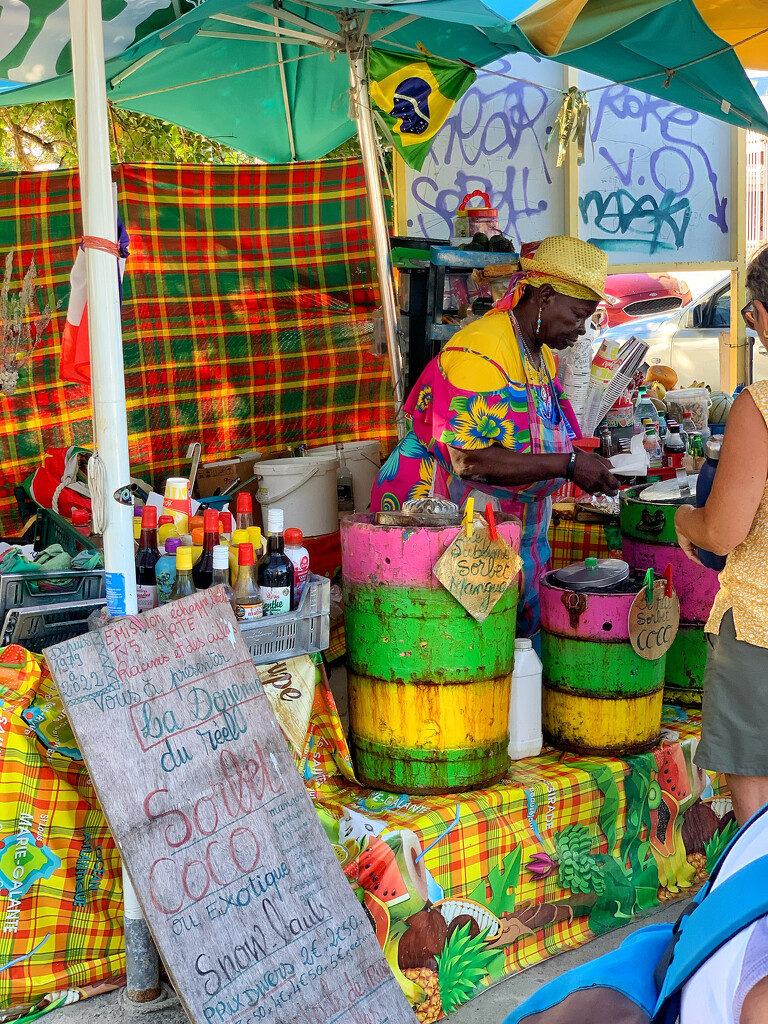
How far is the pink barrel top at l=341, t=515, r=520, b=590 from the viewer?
2822mm

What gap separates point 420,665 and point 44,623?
110cm

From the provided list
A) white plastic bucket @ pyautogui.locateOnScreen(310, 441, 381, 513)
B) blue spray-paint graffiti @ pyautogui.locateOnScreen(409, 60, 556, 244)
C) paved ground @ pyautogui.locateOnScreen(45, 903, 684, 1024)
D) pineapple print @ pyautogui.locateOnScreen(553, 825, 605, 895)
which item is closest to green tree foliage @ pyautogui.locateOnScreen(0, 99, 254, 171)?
blue spray-paint graffiti @ pyautogui.locateOnScreen(409, 60, 556, 244)

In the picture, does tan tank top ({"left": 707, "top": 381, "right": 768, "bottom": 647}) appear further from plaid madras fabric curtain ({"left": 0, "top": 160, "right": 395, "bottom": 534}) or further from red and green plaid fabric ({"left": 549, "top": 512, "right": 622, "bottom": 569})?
plaid madras fabric curtain ({"left": 0, "top": 160, "right": 395, "bottom": 534})

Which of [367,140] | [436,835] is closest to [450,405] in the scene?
[436,835]

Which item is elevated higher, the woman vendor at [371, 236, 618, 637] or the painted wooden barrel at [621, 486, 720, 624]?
the woman vendor at [371, 236, 618, 637]

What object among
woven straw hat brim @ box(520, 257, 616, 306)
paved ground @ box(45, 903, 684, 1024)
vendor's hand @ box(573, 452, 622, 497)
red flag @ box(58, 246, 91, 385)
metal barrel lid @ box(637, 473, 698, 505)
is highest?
woven straw hat brim @ box(520, 257, 616, 306)

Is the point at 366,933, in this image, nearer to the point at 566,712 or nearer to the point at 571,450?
the point at 566,712

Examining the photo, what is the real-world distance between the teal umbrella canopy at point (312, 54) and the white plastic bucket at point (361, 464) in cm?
179

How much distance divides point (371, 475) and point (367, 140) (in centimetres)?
161

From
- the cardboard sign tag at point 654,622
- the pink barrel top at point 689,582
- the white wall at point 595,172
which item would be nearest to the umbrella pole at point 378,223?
the pink barrel top at point 689,582

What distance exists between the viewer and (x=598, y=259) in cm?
346

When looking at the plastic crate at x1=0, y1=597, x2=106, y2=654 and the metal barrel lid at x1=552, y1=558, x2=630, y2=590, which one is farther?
the metal barrel lid at x1=552, y1=558, x2=630, y2=590

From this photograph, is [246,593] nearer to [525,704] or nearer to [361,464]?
[525,704]

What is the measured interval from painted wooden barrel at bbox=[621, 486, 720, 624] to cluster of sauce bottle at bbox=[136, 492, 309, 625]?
4.89ft
